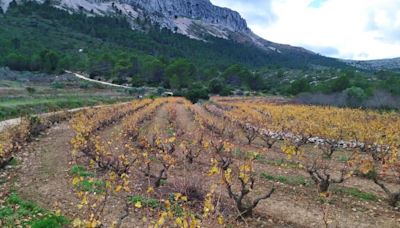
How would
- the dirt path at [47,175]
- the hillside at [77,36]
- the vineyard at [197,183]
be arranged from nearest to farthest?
the vineyard at [197,183]
the dirt path at [47,175]
the hillside at [77,36]

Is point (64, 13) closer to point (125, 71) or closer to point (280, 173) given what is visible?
point (125, 71)

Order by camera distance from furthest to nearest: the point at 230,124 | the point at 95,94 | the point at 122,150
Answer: the point at 95,94 < the point at 230,124 < the point at 122,150

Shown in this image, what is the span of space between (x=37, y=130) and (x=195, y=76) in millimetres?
70997

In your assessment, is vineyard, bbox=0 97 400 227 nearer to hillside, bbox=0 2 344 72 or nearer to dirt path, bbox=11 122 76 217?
dirt path, bbox=11 122 76 217

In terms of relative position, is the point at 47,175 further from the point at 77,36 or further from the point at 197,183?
the point at 77,36

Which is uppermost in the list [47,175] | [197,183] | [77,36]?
[77,36]

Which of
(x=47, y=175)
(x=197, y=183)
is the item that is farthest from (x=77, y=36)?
(x=197, y=183)

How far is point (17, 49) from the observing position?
3920 inches

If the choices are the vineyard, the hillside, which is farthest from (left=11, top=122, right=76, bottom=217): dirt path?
the hillside

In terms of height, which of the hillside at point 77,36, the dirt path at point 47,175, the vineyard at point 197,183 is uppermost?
the hillside at point 77,36

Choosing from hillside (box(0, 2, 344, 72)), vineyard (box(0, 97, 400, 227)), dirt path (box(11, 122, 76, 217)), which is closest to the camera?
vineyard (box(0, 97, 400, 227))

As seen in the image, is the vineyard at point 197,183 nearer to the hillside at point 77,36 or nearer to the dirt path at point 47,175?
the dirt path at point 47,175

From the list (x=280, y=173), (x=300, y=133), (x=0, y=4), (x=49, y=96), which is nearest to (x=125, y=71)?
(x=49, y=96)

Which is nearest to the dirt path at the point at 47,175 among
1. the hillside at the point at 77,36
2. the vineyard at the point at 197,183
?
the vineyard at the point at 197,183
